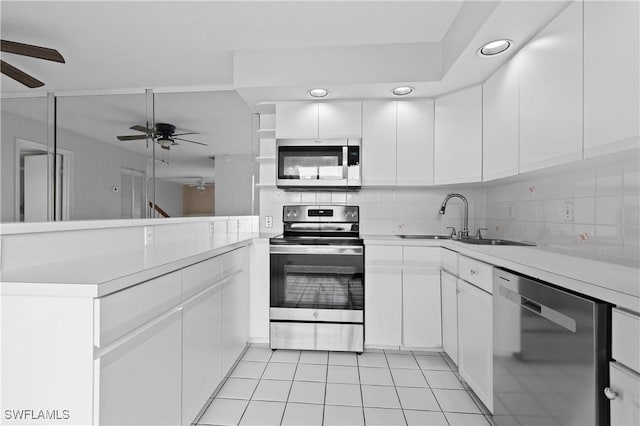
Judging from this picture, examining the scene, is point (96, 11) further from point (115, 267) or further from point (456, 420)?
point (456, 420)

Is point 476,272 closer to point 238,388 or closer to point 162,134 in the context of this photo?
point 238,388

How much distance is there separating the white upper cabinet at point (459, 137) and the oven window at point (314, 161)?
88 centimetres

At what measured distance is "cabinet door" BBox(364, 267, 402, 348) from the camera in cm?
237

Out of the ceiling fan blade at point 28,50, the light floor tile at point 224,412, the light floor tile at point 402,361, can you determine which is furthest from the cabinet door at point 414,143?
the ceiling fan blade at point 28,50

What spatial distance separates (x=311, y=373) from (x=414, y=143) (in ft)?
6.70

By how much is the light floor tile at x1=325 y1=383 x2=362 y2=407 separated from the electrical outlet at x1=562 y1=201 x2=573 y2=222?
1.66 m

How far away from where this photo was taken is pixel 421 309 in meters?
2.35

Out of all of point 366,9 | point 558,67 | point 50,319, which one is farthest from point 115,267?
point 558,67

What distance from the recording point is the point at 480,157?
2322 mm

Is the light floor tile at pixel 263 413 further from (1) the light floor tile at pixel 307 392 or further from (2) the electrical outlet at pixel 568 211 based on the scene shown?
(2) the electrical outlet at pixel 568 211

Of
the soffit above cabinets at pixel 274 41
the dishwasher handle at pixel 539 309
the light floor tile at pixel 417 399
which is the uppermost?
the soffit above cabinets at pixel 274 41

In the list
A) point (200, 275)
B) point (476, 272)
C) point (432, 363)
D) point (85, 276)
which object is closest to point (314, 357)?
point (432, 363)

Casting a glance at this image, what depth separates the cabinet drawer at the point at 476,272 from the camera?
1571 mm

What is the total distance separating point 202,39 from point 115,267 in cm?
184
